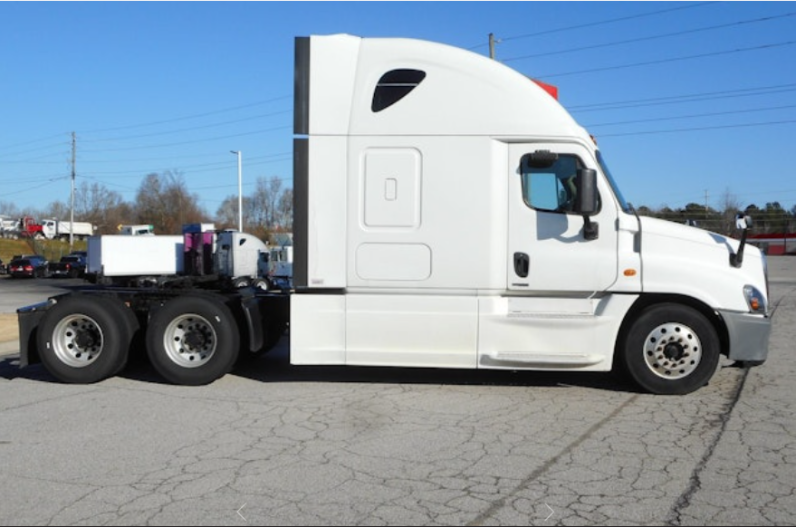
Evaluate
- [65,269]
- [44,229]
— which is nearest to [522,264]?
[65,269]

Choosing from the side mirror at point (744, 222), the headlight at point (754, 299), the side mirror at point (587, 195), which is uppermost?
the side mirror at point (587, 195)

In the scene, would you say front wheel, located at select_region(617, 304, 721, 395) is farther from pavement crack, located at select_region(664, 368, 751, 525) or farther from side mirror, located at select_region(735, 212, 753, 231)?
side mirror, located at select_region(735, 212, 753, 231)

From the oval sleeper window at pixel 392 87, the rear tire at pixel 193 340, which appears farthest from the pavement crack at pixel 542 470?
the rear tire at pixel 193 340

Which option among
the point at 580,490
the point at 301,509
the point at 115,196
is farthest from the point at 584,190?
the point at 115,196

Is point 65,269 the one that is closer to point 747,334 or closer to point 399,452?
point 399,452

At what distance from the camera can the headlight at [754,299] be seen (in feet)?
24.0

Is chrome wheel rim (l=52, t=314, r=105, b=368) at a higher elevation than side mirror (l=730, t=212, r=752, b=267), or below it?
below

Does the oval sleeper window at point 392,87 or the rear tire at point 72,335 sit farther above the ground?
the oval sleeper window at point 392,87

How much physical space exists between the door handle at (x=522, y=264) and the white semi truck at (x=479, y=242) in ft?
0.05

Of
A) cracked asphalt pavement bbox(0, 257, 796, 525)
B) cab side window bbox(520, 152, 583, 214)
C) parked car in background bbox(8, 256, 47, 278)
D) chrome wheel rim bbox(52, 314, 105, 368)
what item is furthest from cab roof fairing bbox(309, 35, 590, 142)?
parked car in background bbox(8, 256, 47, 278)

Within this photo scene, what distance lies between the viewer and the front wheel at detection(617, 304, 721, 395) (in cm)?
730

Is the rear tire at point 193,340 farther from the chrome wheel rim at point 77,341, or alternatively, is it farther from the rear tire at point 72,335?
the chrome wheel rim at point 77,341

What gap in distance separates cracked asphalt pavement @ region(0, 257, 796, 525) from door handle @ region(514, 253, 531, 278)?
131 cm

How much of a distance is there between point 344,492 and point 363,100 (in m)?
4.28
